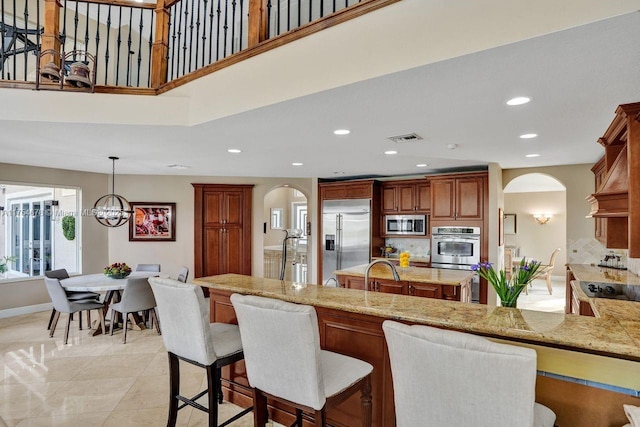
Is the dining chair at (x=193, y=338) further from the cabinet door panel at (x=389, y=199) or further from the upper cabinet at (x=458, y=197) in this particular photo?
the cabinet door panel at (x=389, y=199)

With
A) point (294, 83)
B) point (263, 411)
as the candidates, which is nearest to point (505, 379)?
point (263, 411)

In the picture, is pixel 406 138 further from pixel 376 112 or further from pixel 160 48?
pixel 160 48

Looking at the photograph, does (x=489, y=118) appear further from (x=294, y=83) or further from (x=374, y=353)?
(x=374, y=353)

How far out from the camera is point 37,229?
6047 mm

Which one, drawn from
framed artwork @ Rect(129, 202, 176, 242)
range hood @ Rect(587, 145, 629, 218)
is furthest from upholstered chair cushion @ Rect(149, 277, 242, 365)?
framed artwork @ Rect(129, 202, 176, 242)

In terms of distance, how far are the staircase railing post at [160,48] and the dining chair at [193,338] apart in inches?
86.0

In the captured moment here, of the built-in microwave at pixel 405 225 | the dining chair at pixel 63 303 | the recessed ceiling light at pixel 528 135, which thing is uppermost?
the recessed ceiling light at pixel 528 135

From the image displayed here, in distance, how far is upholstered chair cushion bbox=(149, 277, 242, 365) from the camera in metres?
2.06

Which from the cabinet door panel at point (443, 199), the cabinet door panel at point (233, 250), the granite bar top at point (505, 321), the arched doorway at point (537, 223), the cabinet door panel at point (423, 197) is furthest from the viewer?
the arched doorway at point (537, 223)

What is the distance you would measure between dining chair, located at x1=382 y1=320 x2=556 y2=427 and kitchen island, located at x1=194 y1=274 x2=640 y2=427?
2.7 inches

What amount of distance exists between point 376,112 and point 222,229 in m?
5.04

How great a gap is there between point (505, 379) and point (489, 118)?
92.0 inches

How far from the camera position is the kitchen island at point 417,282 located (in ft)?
12.9

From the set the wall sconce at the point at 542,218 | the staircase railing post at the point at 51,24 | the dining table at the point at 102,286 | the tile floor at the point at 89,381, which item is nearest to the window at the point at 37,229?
the tile floor at the point at 89,381
